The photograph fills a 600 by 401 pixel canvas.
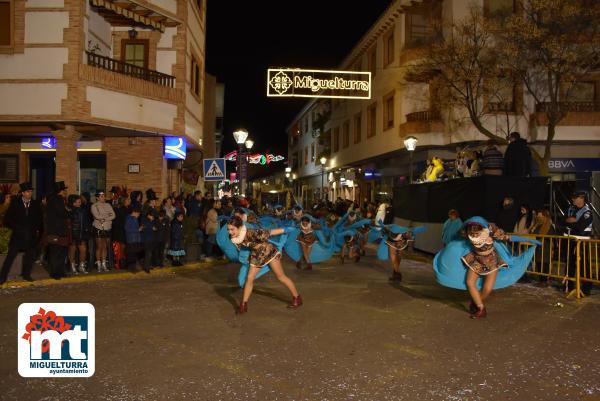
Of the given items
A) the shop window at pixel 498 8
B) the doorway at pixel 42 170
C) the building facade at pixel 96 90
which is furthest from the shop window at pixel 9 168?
the shop window at pixel 498 8

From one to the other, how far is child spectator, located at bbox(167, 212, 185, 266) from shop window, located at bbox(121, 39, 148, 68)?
28.7 feet

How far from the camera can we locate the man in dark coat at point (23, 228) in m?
10.7

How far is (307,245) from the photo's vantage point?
43.3ft

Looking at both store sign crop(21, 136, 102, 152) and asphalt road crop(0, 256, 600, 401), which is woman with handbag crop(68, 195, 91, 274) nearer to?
asphalt road crop(0, 256, 600, 401)

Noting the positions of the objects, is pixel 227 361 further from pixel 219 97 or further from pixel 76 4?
pixel 219 97

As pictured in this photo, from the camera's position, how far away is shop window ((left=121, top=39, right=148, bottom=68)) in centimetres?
2028

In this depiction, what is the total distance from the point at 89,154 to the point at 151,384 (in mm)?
16805

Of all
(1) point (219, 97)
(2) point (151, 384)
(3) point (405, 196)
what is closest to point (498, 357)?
(2) point (151, 384)

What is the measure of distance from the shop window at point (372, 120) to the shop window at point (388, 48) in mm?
2959

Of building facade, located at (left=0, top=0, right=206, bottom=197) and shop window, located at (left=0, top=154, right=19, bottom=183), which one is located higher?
building facade, located at (left=0, top=0, right=206, bottom=197)

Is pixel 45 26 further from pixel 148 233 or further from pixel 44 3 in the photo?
pixel 148 233

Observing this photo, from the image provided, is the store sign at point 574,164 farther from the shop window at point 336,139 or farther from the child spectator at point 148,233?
the child spectator at point 148,233

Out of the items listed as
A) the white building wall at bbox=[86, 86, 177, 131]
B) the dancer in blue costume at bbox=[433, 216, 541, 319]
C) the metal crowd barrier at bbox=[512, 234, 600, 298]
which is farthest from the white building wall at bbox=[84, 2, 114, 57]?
the metal crowd barrier at bbox=[512, 234, 600, 298]

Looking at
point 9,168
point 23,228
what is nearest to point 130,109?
point 9,168
